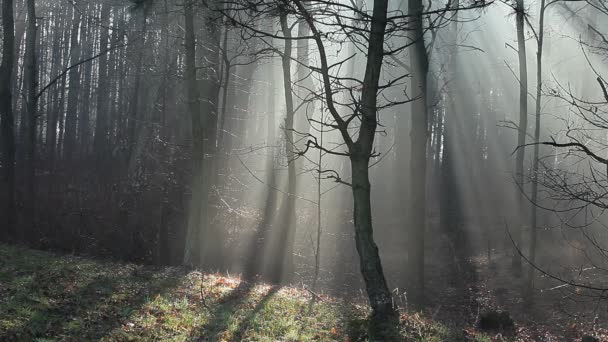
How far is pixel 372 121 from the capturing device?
7469 mm

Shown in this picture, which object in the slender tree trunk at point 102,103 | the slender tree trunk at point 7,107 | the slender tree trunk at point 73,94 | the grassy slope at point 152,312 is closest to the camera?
the grassy slope at point 152,312

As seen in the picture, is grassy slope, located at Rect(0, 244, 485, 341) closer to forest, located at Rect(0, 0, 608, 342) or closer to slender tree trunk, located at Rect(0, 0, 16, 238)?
forest, located at Rect(0, 0, 608, 342)

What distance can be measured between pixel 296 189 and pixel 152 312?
1023cm

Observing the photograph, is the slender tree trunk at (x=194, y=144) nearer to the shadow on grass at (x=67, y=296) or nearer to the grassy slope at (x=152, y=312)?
the shadow on grass at (x=67, y=296)

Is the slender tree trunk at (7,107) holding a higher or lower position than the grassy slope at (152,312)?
higher

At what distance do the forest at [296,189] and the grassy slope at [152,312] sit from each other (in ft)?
0.16

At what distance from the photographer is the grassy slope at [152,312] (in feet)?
19.7

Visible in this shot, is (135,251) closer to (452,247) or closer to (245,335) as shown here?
(245,335)

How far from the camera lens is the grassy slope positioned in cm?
600

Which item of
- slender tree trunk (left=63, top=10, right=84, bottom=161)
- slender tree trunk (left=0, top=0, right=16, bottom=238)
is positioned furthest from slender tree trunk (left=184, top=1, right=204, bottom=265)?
slender tree trunk (left=63, top=10, right=84, bottom=161)

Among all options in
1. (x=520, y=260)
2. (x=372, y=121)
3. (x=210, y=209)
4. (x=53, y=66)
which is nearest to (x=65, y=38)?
(x=53, y=66)

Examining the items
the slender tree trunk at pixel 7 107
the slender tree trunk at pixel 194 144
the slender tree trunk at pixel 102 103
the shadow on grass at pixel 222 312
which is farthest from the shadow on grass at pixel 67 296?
the slender tree trunk at pixel 102 103

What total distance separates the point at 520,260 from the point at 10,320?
16.3 metres

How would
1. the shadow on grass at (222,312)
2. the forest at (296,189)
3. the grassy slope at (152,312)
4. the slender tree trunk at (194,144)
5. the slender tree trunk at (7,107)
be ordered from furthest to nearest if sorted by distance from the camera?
the slender tree trunk at (7,107) → the slender tree trunk at (194,144) → the forest at (296,189) → the shadow on grass at (222,312) → the grassy slope at (152,312)
